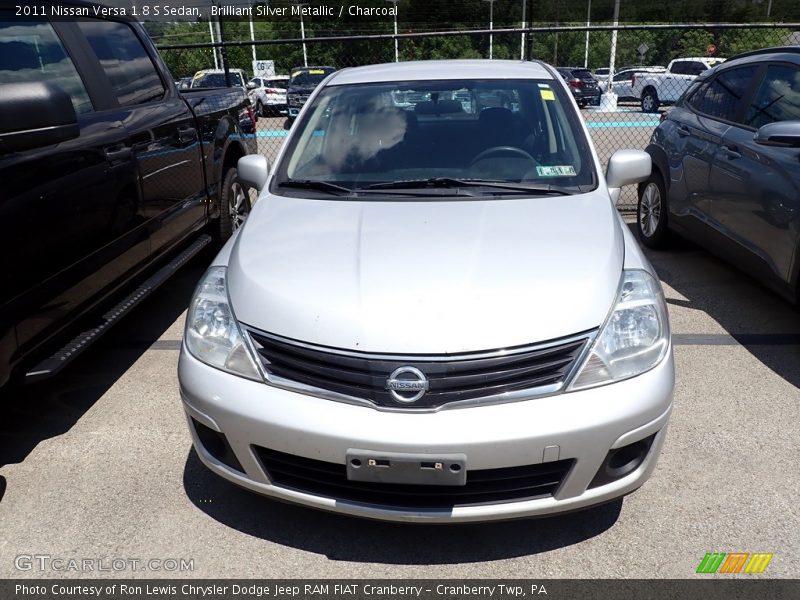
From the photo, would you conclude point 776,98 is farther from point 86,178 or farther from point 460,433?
point 86,178

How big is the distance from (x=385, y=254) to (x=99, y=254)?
5.68ft

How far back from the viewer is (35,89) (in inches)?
97.8

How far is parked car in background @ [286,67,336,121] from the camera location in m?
19.0

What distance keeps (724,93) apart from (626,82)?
2687 centimetres

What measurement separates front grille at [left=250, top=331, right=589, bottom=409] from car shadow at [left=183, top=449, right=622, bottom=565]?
1.76 ft

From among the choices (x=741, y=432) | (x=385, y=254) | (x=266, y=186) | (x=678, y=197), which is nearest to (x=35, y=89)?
(x=266, y=186)

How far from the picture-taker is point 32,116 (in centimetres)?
247

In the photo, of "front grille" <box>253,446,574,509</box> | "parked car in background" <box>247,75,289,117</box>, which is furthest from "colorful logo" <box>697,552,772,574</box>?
"parked car in background" <box>247,75,289,117</box>

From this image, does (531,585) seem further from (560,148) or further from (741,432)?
(560,148)

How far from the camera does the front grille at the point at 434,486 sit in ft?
7.15

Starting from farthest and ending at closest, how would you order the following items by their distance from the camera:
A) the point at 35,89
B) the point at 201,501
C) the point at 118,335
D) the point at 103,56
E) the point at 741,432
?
the point at 118,335
the point at 103,56
the point at 741,432
the point at 201,501
the point at 35,89

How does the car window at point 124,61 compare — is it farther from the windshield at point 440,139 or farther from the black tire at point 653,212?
the black tire at point 653,212

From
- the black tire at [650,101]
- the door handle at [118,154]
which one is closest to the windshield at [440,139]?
the door handle at [118,154]

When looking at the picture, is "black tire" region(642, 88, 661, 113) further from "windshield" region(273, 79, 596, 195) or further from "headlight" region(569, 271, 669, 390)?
"headlight" region(569, 271, 669, 390)
